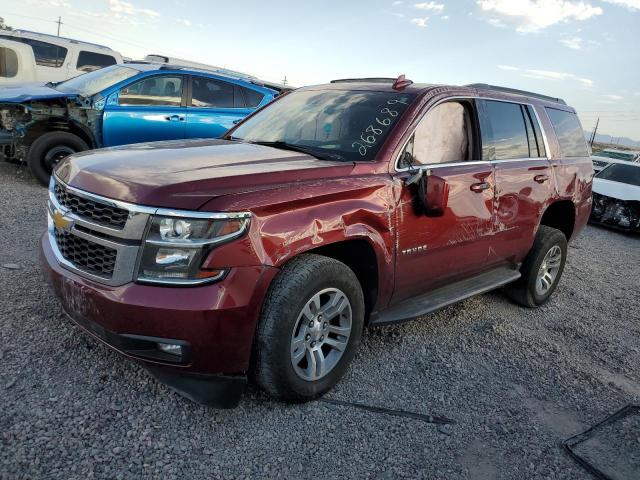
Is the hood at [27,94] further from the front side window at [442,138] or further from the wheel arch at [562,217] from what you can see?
the wheel arch at [562,217]

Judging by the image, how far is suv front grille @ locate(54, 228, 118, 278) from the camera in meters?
2.51

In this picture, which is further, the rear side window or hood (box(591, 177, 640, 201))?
hood (box(591, 177, 640, 201))

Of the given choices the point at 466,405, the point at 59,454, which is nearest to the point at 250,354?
the point at 59,454

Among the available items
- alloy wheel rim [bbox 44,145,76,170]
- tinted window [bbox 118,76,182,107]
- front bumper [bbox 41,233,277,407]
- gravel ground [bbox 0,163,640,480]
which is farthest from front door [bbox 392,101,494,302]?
alloy wheel rim [bbox 44,145,76,170]

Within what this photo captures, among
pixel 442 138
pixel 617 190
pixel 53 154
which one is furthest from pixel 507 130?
pixel 617 190

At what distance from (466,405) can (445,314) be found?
1.44 metres

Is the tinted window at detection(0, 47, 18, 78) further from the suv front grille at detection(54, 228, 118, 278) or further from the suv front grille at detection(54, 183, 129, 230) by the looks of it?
the suv front grille at detection(54, 228, 118, 278)

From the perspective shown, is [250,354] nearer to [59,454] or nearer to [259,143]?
[59,454]

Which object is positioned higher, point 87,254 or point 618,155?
point 618,155

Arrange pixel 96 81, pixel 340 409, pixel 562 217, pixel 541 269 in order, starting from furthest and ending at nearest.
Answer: pixel 96 81 → pixel 562 217 → pixel 541 269 → pixel 340 409

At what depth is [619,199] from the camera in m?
10.5

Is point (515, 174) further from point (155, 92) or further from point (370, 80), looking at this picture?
point (155, 92)

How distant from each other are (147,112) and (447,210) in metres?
5.35

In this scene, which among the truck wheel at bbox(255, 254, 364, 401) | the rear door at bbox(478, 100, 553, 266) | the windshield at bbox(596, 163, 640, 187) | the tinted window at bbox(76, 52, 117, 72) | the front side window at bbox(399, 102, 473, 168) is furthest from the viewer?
the tinted window at bbox(76, 52, 117, 72)
